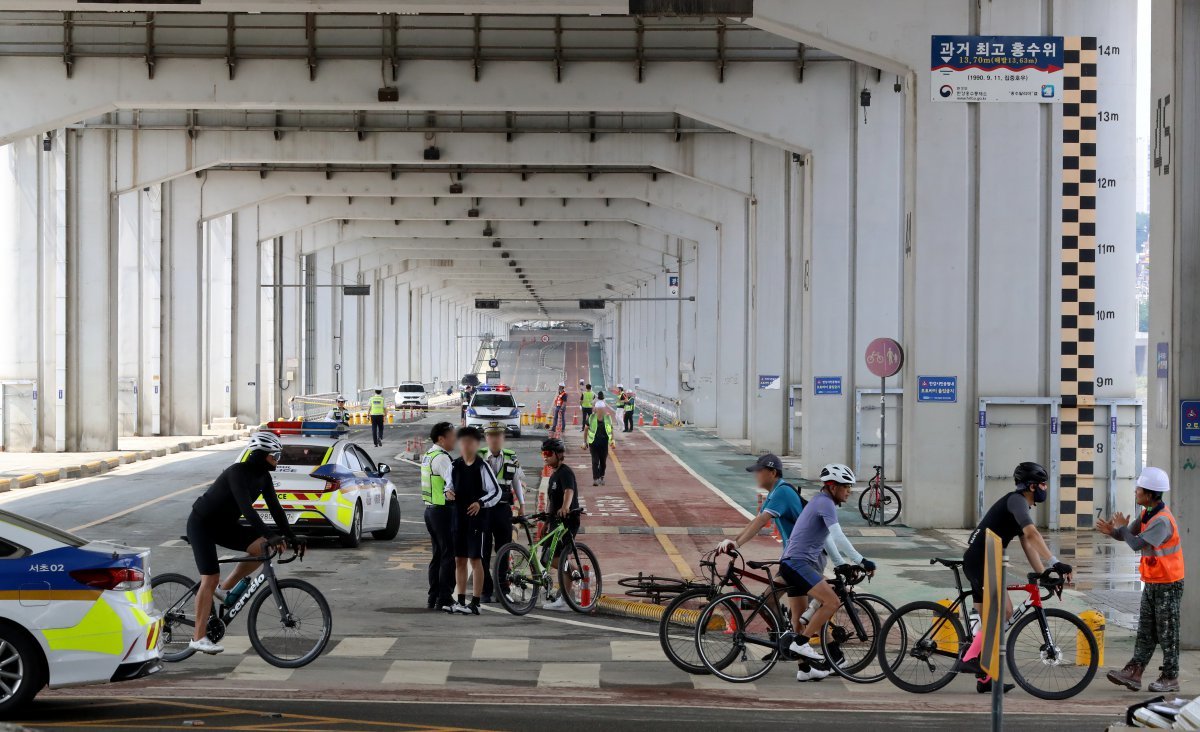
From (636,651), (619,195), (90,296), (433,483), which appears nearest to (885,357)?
(433,483)

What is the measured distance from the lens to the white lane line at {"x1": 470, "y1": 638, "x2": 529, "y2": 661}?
12.5m

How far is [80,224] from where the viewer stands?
3978 centimetres

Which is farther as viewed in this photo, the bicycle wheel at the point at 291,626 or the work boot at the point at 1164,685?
the bicycle wheel at the point at 291,626

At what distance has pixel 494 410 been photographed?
4988 centimetres

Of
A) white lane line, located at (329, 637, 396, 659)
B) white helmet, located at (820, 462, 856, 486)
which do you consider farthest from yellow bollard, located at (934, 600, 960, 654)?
white lane line, located at (329, 637, 396, 659)

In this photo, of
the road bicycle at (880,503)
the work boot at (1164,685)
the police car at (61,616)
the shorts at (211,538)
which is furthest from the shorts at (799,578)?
the road bicycle at (880,503)

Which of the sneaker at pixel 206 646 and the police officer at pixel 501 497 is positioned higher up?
the police officer at pixel 501 497

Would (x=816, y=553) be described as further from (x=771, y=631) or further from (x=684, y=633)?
(x=684, y=633)

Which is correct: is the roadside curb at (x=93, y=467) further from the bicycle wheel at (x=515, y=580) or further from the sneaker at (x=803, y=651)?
the sneaker at (x=803, y=651)

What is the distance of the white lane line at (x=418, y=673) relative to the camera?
11.3 meters

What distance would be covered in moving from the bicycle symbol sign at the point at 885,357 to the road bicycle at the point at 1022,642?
12.6 metres

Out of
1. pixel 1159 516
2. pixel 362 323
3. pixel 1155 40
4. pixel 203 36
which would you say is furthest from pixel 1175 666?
pixel 362 323

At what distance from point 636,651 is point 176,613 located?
398 cm

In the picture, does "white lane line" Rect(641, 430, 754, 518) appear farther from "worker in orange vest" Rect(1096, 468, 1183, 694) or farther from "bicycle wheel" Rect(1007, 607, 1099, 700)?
"bicycle wheel" Rect(1007, 607, 1099, 700)
